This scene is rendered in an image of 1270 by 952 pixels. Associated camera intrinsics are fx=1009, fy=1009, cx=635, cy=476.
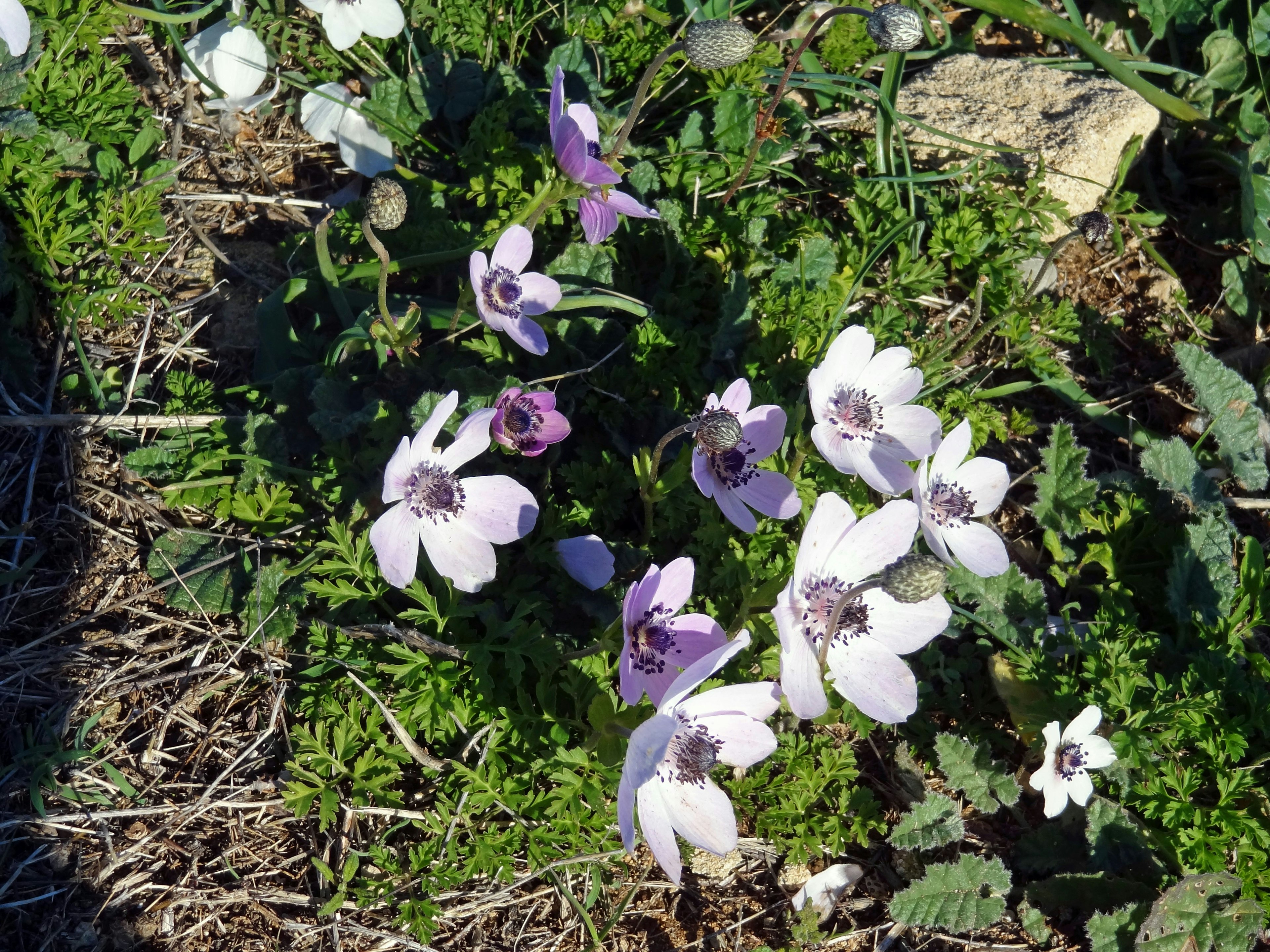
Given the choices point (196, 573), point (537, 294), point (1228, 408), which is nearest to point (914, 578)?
point (537, 294)

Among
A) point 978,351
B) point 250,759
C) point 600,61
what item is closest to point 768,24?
point 600,61

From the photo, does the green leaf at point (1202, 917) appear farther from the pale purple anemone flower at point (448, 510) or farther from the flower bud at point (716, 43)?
the flower bud at point (716, 43)

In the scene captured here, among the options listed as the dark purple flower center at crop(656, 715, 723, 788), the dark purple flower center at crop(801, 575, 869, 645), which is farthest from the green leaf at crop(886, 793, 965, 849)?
the dark purple flower center at crop(656, 715, 723, 788)

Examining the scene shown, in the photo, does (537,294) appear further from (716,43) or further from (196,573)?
(196,573)

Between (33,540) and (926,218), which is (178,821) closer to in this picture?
(33,540)

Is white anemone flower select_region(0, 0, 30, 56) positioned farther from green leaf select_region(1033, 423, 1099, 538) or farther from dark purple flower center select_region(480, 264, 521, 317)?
green leaf select_region(1033, 423, 1099, 538)
